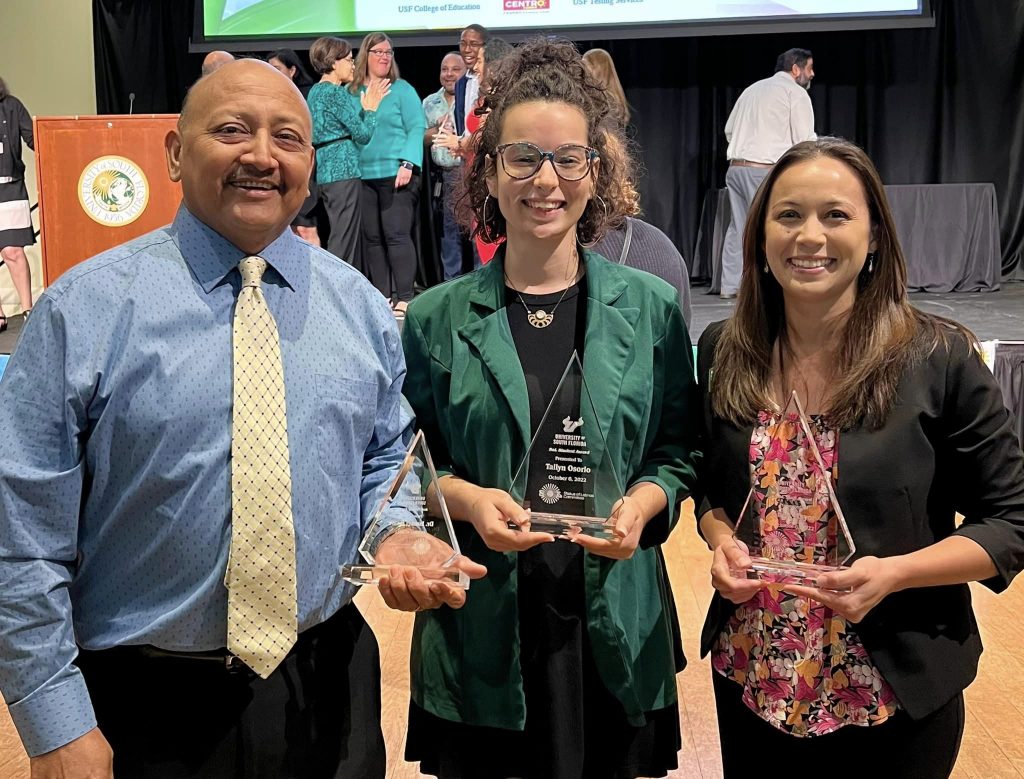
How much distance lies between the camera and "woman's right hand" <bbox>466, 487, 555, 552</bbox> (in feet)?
4.53

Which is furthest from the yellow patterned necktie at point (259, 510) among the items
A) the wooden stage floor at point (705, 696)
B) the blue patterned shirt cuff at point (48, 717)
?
the wooden stage floor at point (705, 696)

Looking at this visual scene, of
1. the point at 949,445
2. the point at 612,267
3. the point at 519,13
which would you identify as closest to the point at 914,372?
the point at 949,445

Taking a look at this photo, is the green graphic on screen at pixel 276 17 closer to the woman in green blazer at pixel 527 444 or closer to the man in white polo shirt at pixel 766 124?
the man in white polo shirt at pixel 766 124

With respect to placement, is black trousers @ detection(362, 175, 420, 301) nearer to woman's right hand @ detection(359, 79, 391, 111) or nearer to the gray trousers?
woman's right hand @ detection(359, 79, 391, 111)

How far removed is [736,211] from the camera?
7164 millimetres

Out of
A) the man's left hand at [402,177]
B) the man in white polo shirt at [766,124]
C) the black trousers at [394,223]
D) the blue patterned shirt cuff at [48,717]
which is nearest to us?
the blue patterned shirt cuff at [48,717]

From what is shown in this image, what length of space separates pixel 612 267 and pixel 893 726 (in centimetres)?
81

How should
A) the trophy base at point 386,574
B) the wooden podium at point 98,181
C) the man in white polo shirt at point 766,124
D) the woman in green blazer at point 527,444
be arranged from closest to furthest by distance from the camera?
the trophy base at point 386,574 → the woman in green blazer at point 527,444 → the wooden podium at point 98,181 → the man in white polo shirt at point 766,124

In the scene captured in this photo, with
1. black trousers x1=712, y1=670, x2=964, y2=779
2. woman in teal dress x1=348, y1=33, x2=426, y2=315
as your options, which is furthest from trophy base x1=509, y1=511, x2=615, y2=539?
woman in teal dress x1=348, y1=33, x2=426, y2=315

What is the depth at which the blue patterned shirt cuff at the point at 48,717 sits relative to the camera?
1145 millimetres

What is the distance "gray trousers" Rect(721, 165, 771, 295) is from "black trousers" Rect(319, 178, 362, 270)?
2.70m

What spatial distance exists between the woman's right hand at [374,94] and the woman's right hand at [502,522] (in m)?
5.11

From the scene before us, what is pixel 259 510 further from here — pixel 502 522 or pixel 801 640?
pixel 801 640

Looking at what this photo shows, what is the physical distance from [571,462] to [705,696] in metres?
1.66
